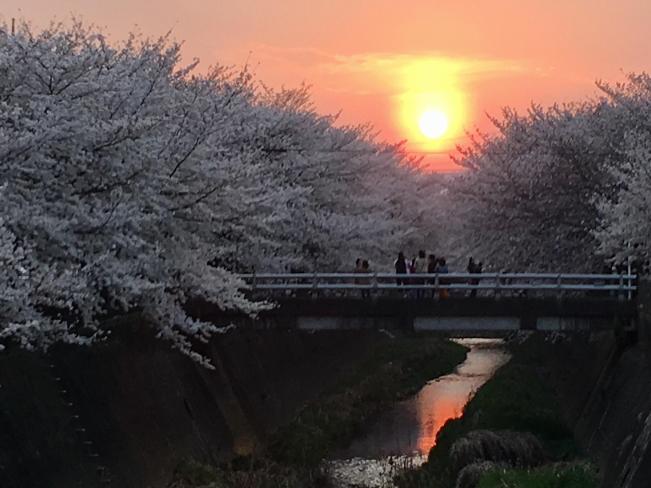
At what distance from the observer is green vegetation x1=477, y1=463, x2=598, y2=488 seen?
39.9 ft

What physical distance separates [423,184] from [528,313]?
33.0 metres

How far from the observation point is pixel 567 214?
25203 millimetres

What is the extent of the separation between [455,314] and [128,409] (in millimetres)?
7838

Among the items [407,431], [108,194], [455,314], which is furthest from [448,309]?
[108,194]

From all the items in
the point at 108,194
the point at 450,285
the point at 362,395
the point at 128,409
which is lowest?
the point at 362,395

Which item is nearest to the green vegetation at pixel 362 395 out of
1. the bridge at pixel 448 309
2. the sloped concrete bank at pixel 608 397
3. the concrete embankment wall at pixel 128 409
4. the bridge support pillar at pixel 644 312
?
the concrete embankment wall at pixel 128 409

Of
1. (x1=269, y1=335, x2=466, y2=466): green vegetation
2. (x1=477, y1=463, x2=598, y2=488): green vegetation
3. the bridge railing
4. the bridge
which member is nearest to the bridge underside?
A: the bridge

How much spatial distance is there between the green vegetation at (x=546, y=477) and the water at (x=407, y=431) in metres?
3.99

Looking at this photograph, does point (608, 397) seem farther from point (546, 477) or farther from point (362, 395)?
point (362, 395)

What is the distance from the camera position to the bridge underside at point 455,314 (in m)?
19.4

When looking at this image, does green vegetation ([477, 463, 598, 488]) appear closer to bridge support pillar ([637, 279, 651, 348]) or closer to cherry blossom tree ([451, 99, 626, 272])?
bridge support pillar ([637, 279, 651, 348])

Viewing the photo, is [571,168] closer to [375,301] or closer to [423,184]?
[375,301]

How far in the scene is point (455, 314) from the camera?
64.3 feet

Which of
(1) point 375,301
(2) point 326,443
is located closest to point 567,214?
(1) point 375,301
